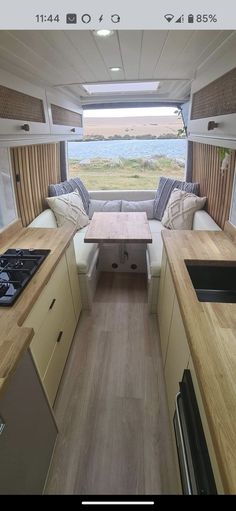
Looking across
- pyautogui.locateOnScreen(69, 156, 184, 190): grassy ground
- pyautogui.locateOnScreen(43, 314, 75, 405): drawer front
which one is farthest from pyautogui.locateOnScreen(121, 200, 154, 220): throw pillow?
pyautogui.locateOnScreen(43, 314, 75, 405): drawer front

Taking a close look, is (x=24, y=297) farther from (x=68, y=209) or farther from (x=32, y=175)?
(x=68, y=209)

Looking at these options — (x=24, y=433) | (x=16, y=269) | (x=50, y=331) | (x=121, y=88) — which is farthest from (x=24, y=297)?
(x=121, y=88)

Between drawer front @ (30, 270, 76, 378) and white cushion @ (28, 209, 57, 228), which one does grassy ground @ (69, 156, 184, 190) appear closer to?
white cushion @ (28, 209, 57, 228)

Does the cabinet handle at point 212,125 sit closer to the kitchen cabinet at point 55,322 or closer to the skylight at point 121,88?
the kitchen cabinet at point 55,322

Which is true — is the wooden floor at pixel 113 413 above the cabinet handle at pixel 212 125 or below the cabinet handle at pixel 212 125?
below

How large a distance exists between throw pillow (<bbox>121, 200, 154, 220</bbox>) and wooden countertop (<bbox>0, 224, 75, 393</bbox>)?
1473mm

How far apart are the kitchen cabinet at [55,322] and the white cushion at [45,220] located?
589 mm

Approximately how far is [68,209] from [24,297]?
1.89 metres

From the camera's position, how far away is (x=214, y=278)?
1.68 m

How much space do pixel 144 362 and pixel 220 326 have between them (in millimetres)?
1069

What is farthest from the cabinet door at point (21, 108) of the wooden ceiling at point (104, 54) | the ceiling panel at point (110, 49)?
the ceiling panel at point (110, 49)

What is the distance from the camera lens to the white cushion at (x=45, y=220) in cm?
252

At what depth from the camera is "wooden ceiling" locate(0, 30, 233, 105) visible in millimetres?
1241

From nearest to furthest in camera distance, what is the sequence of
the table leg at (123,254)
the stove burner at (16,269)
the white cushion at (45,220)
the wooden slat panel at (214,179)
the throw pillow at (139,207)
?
the stove burner at (16,269) < the wooden slat panel at (214,179) < the white cushion at (45,220) < the table leg at (123,254) < the throw pillow at (139,207)
